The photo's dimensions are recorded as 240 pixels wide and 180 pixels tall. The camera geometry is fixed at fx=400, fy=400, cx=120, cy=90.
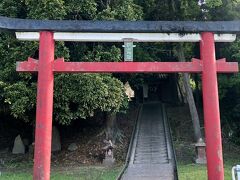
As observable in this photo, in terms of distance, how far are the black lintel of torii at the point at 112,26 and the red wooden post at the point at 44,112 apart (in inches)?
12.1

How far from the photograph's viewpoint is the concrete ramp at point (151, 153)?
15.8m

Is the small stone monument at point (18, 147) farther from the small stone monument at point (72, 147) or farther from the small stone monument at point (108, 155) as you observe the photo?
the small stone monument at point (108, 155)

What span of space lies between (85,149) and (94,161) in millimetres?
1462

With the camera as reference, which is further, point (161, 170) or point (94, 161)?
point (94, 161)

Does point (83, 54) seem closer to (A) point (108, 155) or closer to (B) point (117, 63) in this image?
(A) point (108, 155)

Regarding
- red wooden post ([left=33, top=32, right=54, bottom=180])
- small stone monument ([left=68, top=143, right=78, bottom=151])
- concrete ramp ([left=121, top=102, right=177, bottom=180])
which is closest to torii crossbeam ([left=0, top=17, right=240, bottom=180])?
red wooden post ([left=33, top=32, right=54, bottom=180])

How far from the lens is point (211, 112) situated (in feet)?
35.1

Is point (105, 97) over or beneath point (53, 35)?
beneath

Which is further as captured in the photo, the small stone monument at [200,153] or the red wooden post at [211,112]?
the small stone monument at [200,153]

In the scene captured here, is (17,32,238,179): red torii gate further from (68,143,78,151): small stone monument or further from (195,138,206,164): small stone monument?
(68,143,78,151): small stone monument

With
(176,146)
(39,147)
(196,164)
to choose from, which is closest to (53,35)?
(39,147)

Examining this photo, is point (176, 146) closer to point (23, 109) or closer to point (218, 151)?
point (23, 109)

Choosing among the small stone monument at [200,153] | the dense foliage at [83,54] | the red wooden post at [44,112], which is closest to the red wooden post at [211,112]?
the red wooden post at [44,112]

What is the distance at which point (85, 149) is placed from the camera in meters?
19.9
